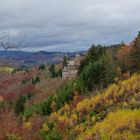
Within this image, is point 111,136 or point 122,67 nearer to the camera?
point 111,136

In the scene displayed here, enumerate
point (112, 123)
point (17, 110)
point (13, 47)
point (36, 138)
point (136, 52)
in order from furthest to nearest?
point (17, 110)
point (136, 52)
point (36, 138)
point (112, 123)
point (13, 47)

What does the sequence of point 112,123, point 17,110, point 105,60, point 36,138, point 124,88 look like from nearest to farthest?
point 112,123 → point 36,138 → point 124,88 → point 105,60 → point 17,110

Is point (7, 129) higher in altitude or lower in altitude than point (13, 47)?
lower

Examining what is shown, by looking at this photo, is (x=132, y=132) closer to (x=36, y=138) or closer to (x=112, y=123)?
(x=112, y=123)

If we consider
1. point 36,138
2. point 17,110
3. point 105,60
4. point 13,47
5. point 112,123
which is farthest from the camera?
point 17,110

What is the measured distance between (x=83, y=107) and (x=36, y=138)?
47406 millimetres

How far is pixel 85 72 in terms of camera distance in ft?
378

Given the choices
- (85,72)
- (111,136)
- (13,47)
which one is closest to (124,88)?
(85,72)

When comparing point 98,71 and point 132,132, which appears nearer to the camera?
point 132,132

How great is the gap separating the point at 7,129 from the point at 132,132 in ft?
29.4

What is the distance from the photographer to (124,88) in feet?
299

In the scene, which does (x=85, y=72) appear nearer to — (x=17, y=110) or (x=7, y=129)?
(x=17, y=110)

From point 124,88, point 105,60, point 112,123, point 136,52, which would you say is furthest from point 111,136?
point 105,60

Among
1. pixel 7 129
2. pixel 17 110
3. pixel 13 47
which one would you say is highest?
pixel 13 47
